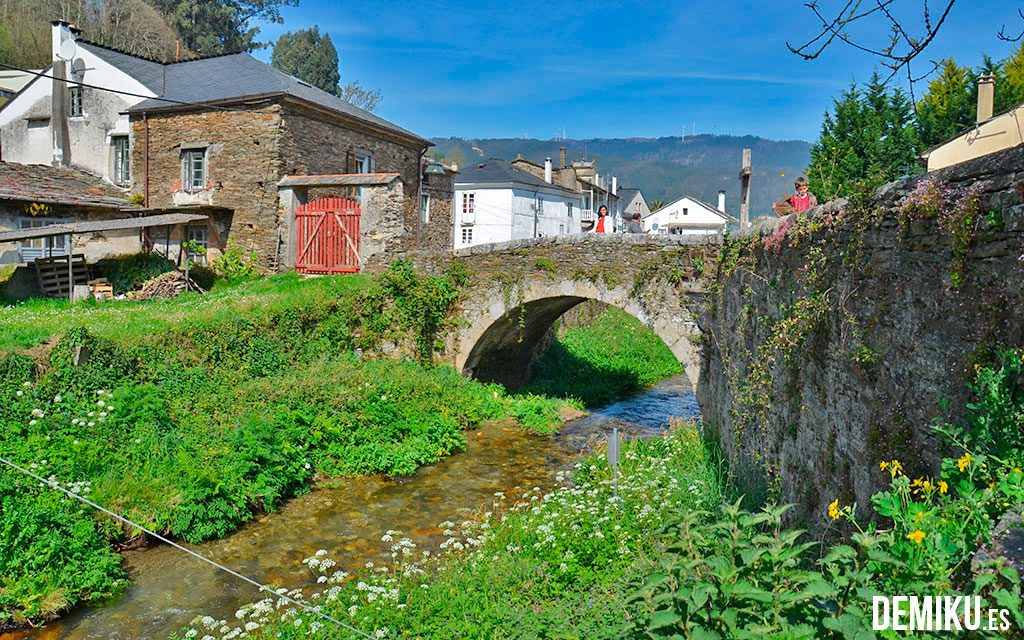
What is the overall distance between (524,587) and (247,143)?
14.9 metres

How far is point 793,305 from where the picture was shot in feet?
19.7

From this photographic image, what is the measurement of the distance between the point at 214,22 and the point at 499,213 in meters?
24.4

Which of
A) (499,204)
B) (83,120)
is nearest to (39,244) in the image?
(83,120)

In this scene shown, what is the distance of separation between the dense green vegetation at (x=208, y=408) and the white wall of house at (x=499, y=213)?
79.7 feet

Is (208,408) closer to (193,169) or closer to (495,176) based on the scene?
(193,169)

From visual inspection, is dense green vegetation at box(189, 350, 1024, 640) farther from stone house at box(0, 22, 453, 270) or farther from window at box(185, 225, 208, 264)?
window at box(185, 225, 208, 264)

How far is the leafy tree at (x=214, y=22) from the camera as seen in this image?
4581 centimetres

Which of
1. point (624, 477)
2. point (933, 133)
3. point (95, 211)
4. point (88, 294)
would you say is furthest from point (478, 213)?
point (624, 477)

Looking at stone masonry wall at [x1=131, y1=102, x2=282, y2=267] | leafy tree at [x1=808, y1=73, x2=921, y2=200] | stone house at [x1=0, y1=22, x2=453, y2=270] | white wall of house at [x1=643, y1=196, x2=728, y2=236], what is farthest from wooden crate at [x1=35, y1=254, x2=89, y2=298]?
white wall of house at [x1=643, y1=196, x2=728, y2=236]

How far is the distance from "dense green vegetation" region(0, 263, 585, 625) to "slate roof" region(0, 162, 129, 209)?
377cm

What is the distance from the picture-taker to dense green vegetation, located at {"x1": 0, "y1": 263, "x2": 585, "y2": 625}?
723 centimetres

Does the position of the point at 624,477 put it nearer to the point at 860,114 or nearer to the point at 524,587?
the point at 524,587

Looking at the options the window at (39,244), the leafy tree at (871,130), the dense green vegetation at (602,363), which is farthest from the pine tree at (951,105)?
the window at (39,244)

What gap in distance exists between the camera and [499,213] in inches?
1534
